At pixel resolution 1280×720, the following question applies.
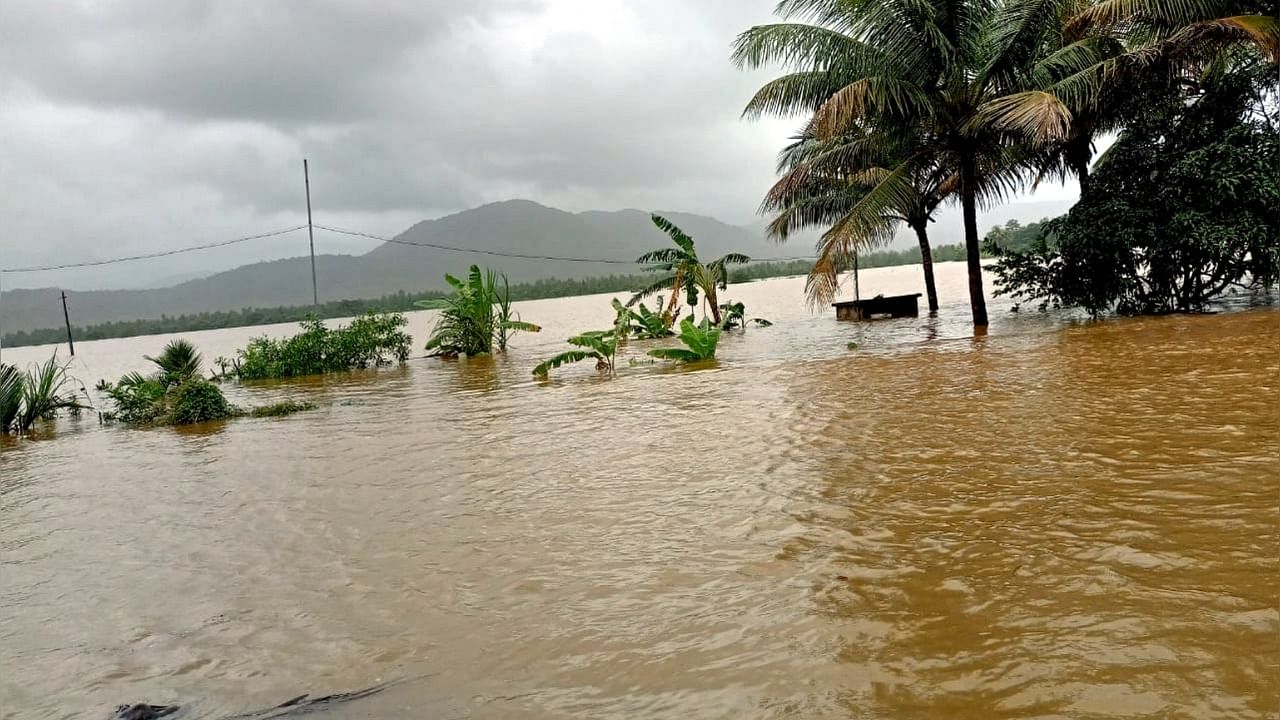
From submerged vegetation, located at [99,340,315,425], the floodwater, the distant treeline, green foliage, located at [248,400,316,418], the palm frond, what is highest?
the distant treeline

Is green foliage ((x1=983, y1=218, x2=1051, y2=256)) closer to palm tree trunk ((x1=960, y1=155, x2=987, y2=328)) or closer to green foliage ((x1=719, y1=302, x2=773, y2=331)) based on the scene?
palm tree trunk ((x1=960, y1=155, x2=987, y2=328))

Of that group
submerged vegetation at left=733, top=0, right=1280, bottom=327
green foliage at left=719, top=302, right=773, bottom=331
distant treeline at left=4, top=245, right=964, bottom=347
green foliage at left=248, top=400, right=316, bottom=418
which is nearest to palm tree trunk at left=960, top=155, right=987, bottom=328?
submerged vegetation at left=733, top=0, right=1280, bottom=327

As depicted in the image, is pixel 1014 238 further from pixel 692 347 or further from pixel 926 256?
pixel 692 347

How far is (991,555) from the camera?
13.0 feet

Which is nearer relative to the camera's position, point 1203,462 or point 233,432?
point 1203,462

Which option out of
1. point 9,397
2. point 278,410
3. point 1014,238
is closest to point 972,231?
point 278,410

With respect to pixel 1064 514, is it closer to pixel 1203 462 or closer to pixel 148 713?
pixel 1203 462

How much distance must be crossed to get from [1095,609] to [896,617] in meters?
0.75

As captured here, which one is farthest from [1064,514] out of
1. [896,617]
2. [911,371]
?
[911,371]

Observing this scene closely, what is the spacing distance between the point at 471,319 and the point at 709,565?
18.7m

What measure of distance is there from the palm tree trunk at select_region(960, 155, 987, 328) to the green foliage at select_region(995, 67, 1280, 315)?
6.40ft

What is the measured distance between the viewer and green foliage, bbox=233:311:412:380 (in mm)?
21250

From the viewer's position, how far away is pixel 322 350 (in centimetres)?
2147

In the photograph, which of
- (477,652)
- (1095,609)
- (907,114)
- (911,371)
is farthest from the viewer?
(907,114)
